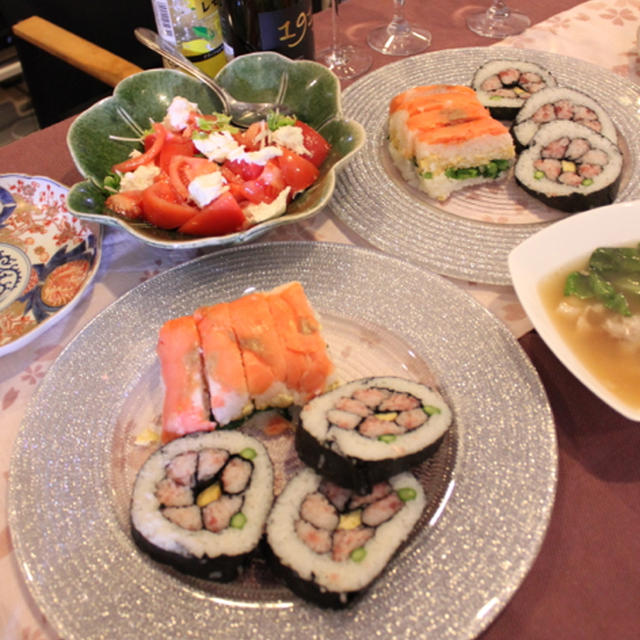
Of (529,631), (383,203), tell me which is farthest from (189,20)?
(529,631)

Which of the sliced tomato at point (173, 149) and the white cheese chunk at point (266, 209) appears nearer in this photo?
the white cheese chunk at point (266, 209)

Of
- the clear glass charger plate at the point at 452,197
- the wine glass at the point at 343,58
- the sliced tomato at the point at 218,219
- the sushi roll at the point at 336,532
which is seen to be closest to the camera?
the sushi roll at the point at 336,532

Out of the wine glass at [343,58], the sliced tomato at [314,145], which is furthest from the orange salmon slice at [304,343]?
the wine glass at [343,58]

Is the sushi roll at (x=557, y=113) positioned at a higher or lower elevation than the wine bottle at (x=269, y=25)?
lower

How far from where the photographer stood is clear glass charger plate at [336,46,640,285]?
1623 mm

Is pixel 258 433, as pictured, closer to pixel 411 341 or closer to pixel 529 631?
pixel 411 341

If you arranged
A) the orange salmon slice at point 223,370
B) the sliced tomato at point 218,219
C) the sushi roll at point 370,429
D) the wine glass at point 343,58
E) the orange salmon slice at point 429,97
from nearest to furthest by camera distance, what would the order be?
1. the sushi roll at point 370,429
2. the orange salmon slice at point 223,370
3. the sliced tomato at point 218,219
4. the orange salmon slice at point 429,97
5. the wine glass at point 343,58

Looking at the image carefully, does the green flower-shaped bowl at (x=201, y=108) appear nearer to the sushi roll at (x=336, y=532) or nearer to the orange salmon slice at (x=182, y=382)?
the orange salmon slice at (x=182, y=382)

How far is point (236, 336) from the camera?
51.2 inches

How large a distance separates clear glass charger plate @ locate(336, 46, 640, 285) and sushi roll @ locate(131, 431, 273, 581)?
736 mm

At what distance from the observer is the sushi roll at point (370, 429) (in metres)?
1.13

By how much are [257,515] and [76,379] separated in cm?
56

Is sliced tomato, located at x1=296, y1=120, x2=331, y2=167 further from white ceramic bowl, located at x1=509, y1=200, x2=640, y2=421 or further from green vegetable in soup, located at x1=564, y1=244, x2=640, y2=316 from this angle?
green vegetable in soup, located at x1=564, y1=244, x2=640, y2=316

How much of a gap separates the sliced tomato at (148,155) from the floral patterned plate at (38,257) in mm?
190
